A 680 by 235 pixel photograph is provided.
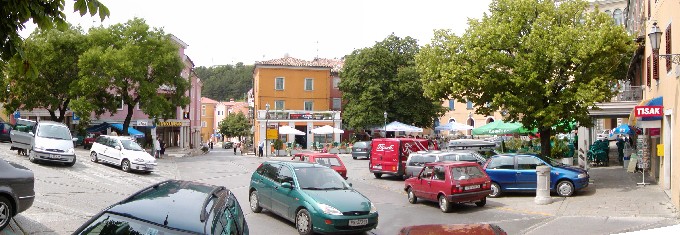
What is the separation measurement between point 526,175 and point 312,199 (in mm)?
9235

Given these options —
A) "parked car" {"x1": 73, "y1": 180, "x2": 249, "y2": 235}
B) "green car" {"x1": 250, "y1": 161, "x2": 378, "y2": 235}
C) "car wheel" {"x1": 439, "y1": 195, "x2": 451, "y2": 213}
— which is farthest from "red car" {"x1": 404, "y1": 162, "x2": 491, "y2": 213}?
"parked car" {"x1": 73, "y1": 180, "x2": 249, "y2": 235}

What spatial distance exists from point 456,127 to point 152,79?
78.8 ft

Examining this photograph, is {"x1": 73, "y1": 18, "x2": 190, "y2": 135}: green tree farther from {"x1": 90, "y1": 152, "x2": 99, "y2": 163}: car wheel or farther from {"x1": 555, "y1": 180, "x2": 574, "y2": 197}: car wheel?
{"x1": 555, "y1": 180, "x2": 574, "y2": 197}: car wheel

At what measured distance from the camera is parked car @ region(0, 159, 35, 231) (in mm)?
9844

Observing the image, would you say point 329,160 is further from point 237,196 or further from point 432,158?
point 237,196

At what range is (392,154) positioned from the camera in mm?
24172

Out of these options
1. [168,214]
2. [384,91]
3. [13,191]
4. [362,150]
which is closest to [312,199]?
[168,214]

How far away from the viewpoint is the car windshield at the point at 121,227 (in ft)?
17.5

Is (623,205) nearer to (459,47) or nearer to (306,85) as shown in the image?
(459,47)

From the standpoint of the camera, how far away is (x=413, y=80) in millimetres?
54031

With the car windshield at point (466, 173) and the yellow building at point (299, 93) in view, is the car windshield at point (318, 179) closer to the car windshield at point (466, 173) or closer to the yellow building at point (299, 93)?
the car windshield at point (466, 173)

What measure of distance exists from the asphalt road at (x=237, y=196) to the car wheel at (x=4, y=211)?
371 mm

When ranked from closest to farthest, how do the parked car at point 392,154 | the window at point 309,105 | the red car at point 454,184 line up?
the red car at point 454,184 < the parked car at point 392,154 < the window at point 309,105

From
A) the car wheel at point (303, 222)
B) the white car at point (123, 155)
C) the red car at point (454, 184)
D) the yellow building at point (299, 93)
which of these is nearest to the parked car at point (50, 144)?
the white car at point (123, 155)
